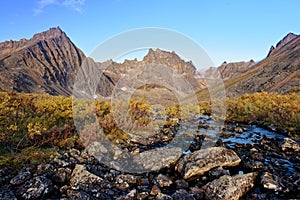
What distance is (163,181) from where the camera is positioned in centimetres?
893

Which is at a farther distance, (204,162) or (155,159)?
(155,159)

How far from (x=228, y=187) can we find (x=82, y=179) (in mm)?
5325

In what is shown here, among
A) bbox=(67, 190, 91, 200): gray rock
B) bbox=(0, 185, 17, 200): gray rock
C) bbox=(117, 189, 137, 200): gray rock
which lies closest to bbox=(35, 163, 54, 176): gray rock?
bbox=(0, 185, 17, 200): gray rock

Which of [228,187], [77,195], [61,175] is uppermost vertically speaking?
[61,175]

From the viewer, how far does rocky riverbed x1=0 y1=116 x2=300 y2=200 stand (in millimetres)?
7801

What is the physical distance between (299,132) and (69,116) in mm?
17563

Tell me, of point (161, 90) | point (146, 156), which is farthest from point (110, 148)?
point (161, 90)

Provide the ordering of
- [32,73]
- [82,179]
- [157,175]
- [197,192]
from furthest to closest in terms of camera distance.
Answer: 1. [32,73]
2. [157,175]
3. [82,179]
4. [197,192]

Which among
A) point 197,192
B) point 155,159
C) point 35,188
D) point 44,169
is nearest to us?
point 35,188

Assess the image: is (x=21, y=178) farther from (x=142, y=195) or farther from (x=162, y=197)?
(x=162, y=197)

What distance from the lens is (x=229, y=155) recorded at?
1069 centimetres

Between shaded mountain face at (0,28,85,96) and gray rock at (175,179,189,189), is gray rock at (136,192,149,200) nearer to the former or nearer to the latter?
gray rock at (175,179,189,189)

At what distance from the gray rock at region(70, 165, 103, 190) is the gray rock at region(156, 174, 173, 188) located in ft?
7.51

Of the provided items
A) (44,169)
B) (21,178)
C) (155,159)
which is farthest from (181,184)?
(21,178)
